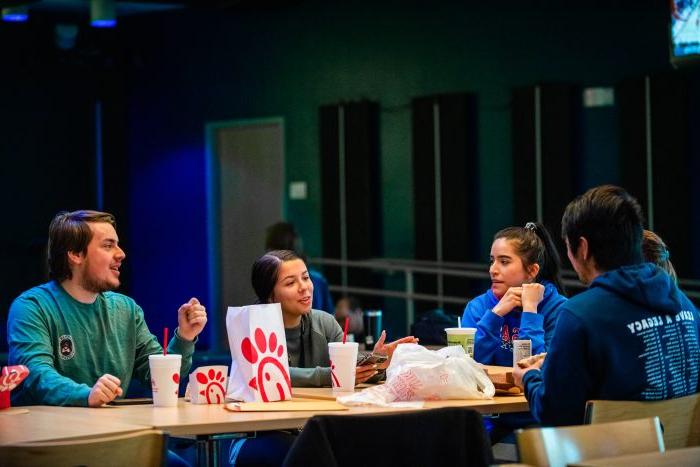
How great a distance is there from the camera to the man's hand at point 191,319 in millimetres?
4176

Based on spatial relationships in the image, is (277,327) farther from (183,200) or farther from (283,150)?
(183,200)

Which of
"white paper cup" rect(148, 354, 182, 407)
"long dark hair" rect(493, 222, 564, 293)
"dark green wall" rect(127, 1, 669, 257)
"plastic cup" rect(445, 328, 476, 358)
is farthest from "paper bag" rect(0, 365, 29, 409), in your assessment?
"dark green wall" rect(127, 1, 669, 257)

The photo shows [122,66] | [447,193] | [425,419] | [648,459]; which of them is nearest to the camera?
[648,459]

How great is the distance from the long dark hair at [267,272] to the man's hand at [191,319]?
13.8 inches

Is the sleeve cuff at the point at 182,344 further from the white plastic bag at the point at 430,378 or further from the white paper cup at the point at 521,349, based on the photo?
the white paper cup at the point at 521,349

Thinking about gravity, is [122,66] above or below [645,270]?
above

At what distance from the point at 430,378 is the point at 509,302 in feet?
2.77

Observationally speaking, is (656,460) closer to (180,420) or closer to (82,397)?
(180,420)

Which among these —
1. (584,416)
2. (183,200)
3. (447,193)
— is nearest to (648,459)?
(584,416)

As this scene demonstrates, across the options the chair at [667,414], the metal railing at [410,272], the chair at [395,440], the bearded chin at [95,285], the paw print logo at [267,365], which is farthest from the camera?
the metal railing at [410,272]

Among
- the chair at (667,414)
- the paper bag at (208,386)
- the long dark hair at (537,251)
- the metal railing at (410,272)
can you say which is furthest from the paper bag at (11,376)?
the metal railing at (410,272)

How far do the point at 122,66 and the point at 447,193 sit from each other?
434cm

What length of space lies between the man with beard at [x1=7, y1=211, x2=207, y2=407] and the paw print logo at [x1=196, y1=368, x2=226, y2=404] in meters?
0.33

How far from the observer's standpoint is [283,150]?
11664 mm
